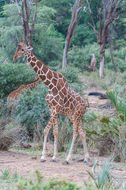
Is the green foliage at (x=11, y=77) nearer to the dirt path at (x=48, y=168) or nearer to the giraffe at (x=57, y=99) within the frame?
the giraffe at (x=57, y=99)

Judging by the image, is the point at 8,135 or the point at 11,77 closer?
the point at 8,135

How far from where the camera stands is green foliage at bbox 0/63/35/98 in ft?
47.7

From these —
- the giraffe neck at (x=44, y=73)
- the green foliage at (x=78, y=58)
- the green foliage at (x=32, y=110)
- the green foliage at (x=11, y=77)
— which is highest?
the giraffe neck at (x=44, y=73)

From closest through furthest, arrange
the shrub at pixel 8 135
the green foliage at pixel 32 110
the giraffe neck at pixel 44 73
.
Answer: the giraffe neck at pixel 44 73
the shrub at pixel 8 135
the green foliage at pixel 32 110

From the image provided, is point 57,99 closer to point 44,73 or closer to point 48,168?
point 44,73

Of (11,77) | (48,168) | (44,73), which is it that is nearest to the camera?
(48,168)

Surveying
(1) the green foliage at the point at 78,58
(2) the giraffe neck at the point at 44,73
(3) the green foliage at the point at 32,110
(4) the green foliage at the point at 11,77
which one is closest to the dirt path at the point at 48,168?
(2) the giraffe neck at the point at 44,73

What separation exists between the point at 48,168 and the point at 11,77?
307 inches

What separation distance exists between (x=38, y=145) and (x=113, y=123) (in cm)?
232

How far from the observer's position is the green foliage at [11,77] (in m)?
14.5

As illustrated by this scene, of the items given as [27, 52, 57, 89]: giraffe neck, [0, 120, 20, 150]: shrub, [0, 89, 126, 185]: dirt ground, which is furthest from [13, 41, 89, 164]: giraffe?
[0, 120, 20, 150]: shrub

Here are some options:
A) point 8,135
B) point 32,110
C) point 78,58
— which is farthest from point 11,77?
point 78,58

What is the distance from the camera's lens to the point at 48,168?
740 centimetres

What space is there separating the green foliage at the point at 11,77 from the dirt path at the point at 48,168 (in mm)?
5946
